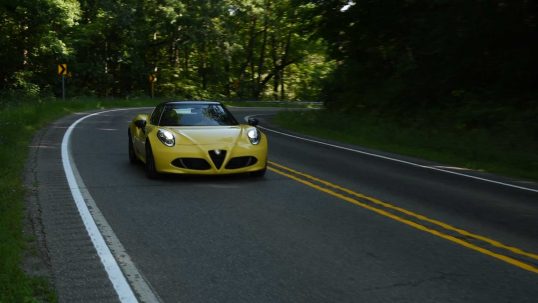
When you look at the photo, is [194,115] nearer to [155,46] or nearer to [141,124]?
[141,124]

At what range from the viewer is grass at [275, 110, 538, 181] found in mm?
13312

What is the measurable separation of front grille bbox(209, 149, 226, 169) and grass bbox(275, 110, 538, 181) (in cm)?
587

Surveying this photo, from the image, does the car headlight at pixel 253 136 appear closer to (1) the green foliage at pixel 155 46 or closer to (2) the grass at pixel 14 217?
(2) the grass at pixel 14 217

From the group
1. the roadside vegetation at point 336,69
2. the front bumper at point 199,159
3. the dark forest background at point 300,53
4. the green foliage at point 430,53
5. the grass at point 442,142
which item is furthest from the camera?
the dark forest background at point 300,53

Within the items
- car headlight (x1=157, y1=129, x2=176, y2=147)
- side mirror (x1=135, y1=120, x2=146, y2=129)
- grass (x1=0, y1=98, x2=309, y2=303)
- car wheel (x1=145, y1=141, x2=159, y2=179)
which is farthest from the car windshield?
grass (x1=0, y1=98, x2=309, y2=303)

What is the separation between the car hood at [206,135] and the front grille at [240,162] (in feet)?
0.92

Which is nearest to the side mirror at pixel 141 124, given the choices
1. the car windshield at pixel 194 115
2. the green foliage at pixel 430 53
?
the car windshield at pixel 194 115

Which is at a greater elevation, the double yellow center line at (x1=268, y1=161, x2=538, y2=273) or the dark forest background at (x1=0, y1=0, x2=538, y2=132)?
the dark forest background at (x1=0, y1=0, x2=538, y2=132)

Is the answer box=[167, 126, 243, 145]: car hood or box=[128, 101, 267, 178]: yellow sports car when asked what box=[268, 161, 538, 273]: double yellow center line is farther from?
box=[167, 126, 243, 145]: car hood

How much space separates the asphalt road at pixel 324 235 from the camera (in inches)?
184

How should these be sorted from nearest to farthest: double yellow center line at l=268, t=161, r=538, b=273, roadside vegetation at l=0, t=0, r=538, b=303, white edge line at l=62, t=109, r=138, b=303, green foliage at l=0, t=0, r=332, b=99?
white edge line at l=62, t=109, r=138, b=303
double yellow center line at l=268, t=161, r=538, b=273
roadside vegetation at l=0, t=0, r=538, b=303
green foliage at l=0, t=0, r=332, b=99

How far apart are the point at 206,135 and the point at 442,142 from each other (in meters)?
9.09

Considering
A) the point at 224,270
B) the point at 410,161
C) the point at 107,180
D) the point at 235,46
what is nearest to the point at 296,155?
the point at 410,161

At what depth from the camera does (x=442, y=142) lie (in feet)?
54.6
